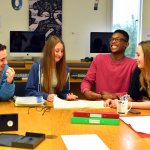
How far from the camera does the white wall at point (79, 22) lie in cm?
510

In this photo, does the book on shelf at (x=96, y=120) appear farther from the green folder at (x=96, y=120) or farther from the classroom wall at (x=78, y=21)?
the classroom wall at (x=78, y=21)

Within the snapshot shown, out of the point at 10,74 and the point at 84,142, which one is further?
the point at 10,74

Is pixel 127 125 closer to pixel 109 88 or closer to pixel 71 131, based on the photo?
pixel 71 131

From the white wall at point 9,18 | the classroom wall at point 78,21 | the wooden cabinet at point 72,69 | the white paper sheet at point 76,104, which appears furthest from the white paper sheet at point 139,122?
the white wall at point 9,18

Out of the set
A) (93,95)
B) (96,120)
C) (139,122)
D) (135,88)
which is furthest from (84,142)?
(93,95)

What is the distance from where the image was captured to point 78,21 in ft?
17.0

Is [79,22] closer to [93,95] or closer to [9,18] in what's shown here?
[9,18]

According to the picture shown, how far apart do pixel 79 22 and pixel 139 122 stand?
11.6 ft

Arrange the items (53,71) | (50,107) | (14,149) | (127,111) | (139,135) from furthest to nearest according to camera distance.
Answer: (53,71) < (50,107) < (127,111) < (139,135) < (14,149)

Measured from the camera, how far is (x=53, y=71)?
2930mm

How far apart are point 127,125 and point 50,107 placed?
0.68m

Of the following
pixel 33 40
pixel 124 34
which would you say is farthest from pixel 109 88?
pixel 33 40

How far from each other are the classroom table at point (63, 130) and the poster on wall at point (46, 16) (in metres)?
3.11

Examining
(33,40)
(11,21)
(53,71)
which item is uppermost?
(11,21)
